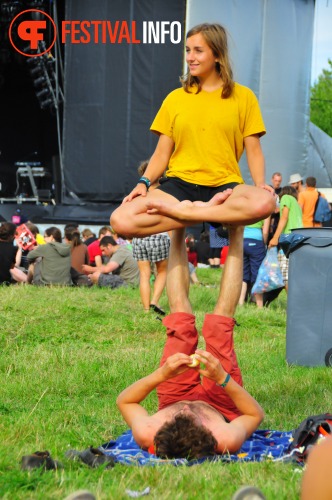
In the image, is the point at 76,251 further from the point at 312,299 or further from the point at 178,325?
the point at 178,325

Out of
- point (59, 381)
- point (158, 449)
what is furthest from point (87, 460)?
point (59, 381)

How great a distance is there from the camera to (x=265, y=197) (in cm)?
567

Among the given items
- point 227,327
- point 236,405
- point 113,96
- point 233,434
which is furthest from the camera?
point 113,96

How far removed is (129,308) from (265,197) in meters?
6.47

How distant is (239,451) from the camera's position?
494 cm

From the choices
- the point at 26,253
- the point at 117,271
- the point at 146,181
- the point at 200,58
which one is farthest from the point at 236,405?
the point at 26,253

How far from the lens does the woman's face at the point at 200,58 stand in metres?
5.98

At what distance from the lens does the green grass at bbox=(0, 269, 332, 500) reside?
4125 millimetres

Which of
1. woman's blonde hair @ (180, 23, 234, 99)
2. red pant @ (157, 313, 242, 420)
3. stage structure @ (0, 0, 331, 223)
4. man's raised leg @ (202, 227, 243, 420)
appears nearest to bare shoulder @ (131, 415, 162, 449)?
red pant @ (157, 313, 242, 420)

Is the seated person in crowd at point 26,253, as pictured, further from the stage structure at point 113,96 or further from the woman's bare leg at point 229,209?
the woman's bare leg at point 229,209

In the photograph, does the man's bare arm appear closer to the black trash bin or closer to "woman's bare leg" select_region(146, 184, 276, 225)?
"woman's bare leg" select_region(146, 184, 276, 225)

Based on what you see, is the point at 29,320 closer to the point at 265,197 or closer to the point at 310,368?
the point at 310,368

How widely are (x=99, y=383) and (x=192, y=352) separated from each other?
→ 211 centimetres

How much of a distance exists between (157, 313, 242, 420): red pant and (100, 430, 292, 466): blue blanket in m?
0.22
